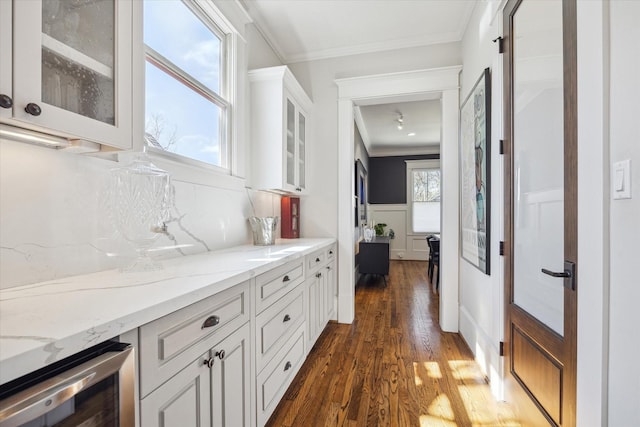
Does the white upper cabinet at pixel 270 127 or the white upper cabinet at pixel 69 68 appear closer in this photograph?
the white upper cabinet at pixel 69 68

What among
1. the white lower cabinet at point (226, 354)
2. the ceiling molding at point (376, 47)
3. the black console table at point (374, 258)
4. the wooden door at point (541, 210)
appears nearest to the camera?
the white lower cabinet at point (226, 354)

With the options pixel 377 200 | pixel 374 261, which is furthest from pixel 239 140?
pixel 377 200

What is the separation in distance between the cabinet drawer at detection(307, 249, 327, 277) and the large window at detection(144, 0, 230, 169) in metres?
0.96

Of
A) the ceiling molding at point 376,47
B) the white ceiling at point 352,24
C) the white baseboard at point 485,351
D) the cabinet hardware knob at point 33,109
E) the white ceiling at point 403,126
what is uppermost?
the white ceiling at point 352,24

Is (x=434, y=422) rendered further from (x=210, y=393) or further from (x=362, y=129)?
(x=362, y=129)

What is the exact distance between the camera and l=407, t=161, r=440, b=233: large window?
24.8 feet

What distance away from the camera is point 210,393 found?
3.43 feet

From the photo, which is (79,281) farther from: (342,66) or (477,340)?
(342,66)

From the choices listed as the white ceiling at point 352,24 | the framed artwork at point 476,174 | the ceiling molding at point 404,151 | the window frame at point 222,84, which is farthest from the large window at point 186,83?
the ceiling molding at point 404,151

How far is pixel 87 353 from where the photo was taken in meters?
0.65

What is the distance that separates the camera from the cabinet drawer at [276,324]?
1.43 m
